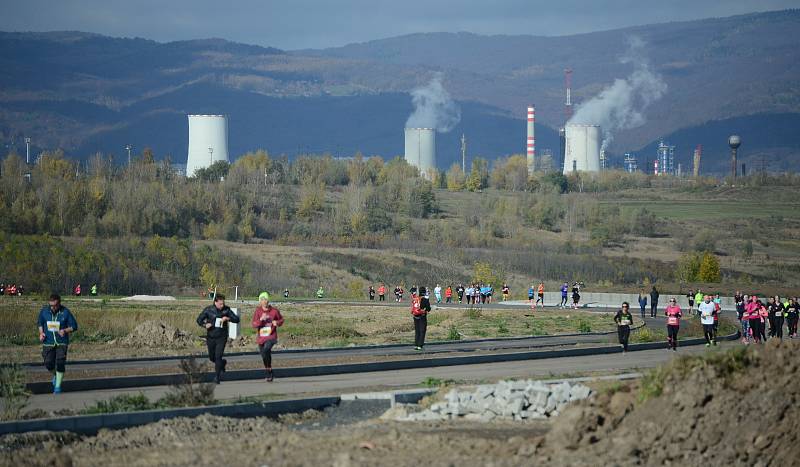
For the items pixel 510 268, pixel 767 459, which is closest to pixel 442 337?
pixel 767 459

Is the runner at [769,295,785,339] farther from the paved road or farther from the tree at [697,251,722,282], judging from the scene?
the tree at [697,251,722,282]

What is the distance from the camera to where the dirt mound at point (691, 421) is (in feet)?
40.5

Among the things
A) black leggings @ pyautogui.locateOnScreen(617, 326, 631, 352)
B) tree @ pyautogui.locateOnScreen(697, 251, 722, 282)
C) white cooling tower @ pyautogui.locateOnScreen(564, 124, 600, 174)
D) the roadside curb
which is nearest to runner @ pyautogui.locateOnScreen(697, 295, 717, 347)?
black leggings @ pyautogui.locateOnScreen(617, 326, 631, 352)

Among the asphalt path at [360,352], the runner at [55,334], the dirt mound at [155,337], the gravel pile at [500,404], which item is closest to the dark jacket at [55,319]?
the runner at [55,334]

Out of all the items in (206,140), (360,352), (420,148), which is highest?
(420,148)

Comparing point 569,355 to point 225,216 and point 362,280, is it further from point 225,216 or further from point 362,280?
point 225,216

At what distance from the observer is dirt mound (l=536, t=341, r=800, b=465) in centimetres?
1236

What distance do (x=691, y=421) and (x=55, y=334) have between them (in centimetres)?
1032

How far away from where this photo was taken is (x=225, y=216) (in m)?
112

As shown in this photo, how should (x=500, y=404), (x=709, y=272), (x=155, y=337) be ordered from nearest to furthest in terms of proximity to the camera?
(x=500, y=404), (x=155, y=337), (x=709, y=272)

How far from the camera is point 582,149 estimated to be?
183250 mm

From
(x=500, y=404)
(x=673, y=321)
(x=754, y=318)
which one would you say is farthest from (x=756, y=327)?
(x=500, y=404)

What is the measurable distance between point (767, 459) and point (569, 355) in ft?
51.4

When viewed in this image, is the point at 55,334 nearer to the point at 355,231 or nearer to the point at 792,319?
the point at 792,319
